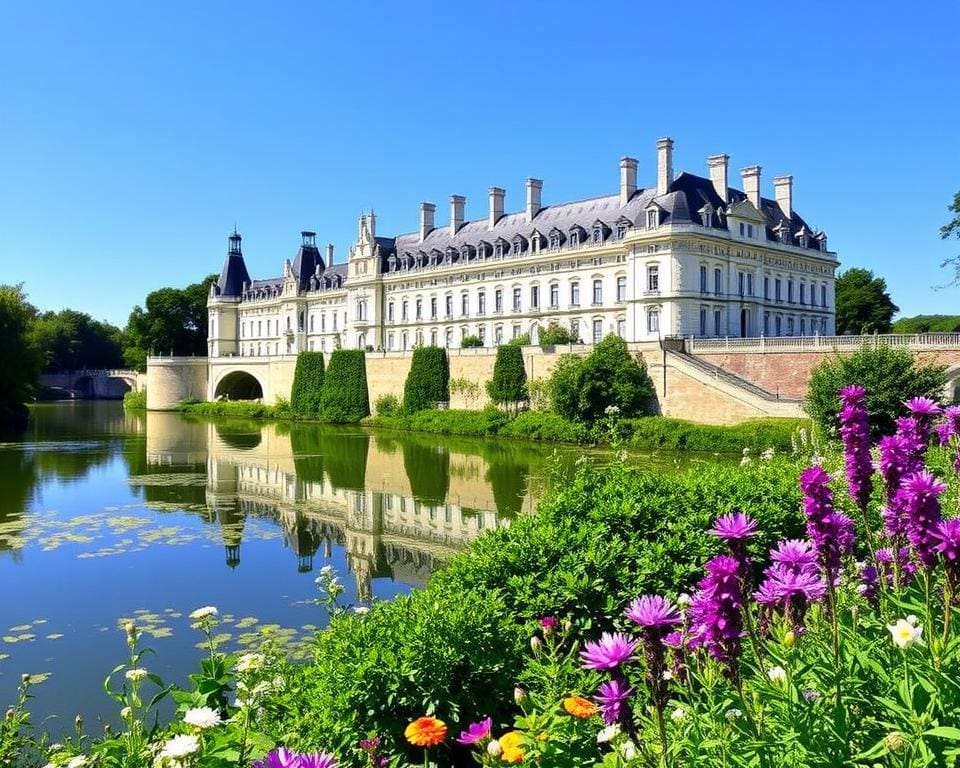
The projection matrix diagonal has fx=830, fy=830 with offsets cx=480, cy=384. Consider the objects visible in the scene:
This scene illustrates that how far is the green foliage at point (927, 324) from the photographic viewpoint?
51000 millimetres

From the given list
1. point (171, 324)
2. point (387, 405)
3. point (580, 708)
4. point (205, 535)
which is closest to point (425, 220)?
point (387, 405)

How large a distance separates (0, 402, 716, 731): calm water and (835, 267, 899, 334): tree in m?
31.8

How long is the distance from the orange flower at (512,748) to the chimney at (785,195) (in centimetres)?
4252

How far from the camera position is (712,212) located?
1399 inches

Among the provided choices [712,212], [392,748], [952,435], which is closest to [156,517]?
[392,748]

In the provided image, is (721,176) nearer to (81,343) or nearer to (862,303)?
(862,303)

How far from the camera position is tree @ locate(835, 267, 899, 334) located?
2016 inches

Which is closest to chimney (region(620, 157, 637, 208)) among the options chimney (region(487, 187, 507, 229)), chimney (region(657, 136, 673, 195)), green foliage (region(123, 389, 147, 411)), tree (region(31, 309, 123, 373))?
chimney (region(657, 136, 673, 195))

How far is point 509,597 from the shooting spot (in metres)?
5.41

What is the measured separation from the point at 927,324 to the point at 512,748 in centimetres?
5812

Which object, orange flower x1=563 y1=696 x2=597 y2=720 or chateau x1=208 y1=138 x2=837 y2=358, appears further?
chateau x1=208 y1=138 x2=837 y2=358

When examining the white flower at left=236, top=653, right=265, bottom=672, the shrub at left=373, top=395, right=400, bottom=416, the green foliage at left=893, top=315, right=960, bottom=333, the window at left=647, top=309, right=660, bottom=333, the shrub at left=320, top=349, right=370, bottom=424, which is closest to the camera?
A: the white flower at left=236, top=653, right=265, bottom=672

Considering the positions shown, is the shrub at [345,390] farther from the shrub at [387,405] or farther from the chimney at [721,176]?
the chimney at [721,176]

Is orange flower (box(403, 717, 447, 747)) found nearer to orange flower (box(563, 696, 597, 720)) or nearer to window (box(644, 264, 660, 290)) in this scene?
orange flower (box(563, 696, 597, 720))
